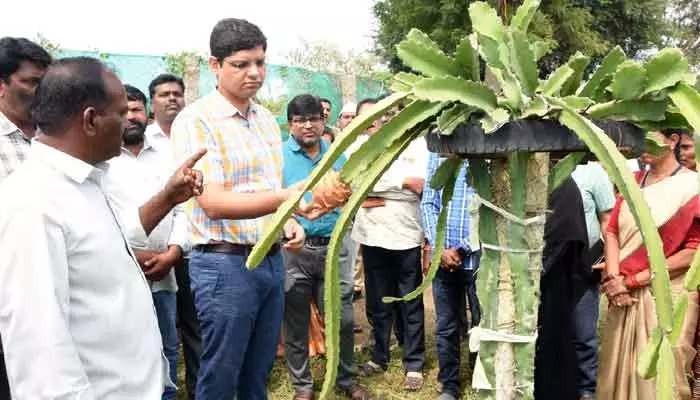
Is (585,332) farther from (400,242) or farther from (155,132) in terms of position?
(155,132)

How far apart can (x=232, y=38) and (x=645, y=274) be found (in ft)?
7.43

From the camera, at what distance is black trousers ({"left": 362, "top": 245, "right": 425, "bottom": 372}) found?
14.7ft

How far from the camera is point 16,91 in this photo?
255 cm

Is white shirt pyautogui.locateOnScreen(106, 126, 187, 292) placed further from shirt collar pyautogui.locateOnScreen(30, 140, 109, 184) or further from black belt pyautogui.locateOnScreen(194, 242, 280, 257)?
shirt collar pyautogui.locateOnScreen(30, 140, 109, 184)

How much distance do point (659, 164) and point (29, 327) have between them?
2.90m

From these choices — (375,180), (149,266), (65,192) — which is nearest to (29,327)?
(65,192)

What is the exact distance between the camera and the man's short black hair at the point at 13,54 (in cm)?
252

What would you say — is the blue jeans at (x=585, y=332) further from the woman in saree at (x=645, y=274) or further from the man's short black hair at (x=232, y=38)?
the man's short black hair at (x=232, y=38)

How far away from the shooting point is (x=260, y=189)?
2.78 metres

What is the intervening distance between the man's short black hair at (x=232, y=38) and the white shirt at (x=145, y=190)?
92 centimetres

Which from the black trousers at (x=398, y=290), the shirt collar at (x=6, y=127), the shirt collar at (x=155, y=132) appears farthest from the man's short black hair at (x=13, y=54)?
the black trousers at (x=398, y=290)

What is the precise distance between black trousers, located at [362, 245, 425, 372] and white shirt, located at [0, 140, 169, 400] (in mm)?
2646

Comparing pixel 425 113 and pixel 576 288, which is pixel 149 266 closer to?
pixel 576 288

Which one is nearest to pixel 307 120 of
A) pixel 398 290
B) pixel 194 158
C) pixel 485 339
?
pixel 398 290
